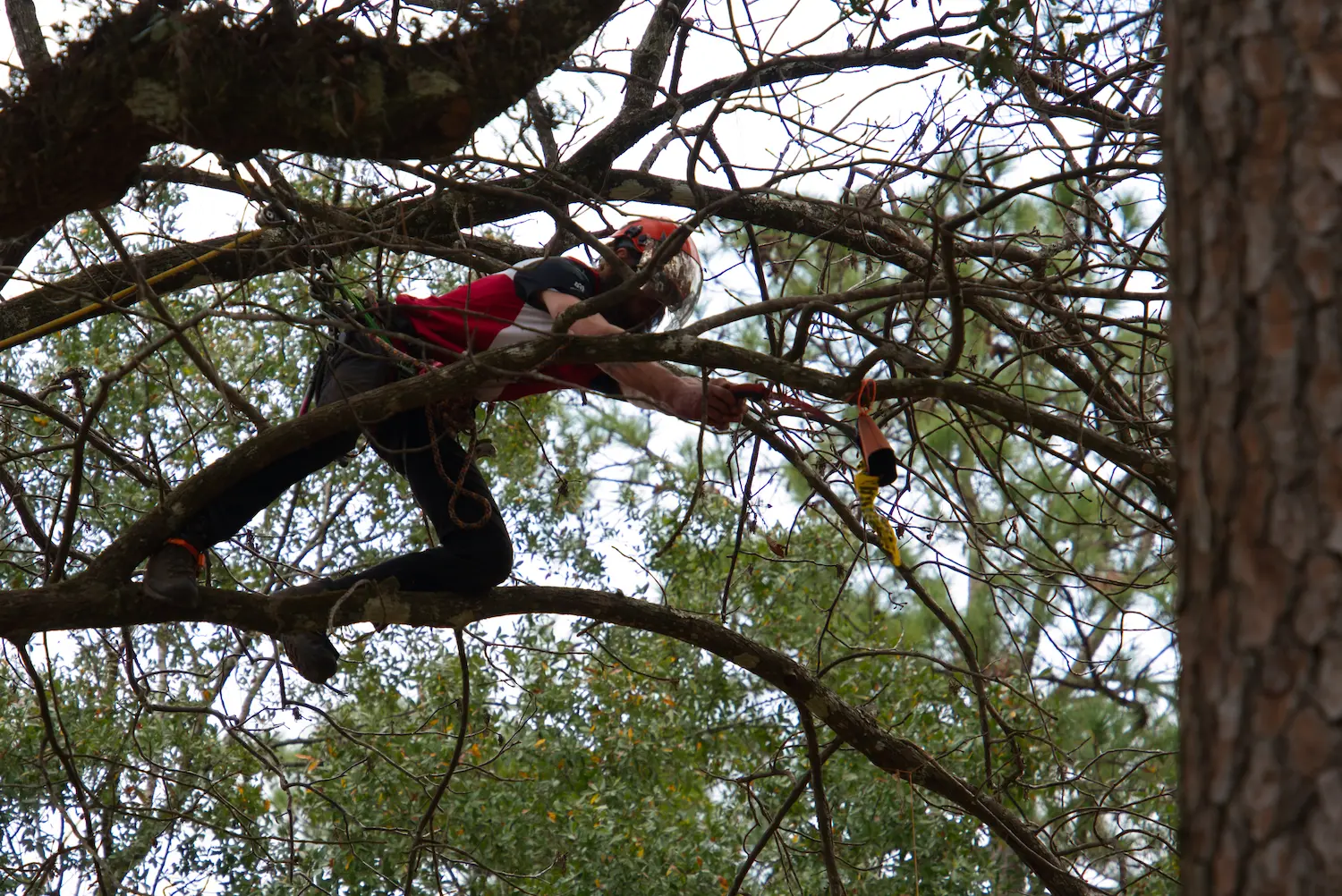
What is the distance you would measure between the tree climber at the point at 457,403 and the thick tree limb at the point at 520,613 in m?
0.05

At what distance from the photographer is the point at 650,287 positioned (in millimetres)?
2922

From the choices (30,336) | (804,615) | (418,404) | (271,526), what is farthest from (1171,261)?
(271,526)

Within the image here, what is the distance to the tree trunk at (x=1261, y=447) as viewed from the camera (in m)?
1.04

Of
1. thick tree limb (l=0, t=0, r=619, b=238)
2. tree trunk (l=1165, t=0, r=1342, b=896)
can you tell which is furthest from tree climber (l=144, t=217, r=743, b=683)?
tree trunk (l=1165, t=0, r=1342, b=896)

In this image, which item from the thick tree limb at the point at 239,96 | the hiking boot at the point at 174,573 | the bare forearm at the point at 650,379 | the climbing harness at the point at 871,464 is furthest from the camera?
the bare forearm at the point at 650,379

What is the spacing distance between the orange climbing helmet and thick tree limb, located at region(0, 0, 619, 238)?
897 millimetres

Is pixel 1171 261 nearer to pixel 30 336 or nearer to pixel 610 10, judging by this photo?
pixel 610 10

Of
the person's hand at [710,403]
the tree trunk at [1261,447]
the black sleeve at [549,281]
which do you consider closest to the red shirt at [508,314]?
the black sleeve at [549,281]

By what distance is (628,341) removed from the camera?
2396 mm

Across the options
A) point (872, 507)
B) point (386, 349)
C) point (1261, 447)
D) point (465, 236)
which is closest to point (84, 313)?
point (386, 349)

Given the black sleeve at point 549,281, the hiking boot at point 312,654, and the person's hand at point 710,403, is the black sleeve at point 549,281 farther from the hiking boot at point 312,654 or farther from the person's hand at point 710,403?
the hiking boot at point 312,654

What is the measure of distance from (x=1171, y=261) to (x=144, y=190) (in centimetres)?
229

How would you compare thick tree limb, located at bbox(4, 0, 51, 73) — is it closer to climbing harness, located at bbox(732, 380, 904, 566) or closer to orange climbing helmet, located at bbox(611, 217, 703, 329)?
orange climbing helmet, located at bbox(611, 217, 703, 329)

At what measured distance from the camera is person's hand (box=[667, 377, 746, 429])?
2.66 metres
